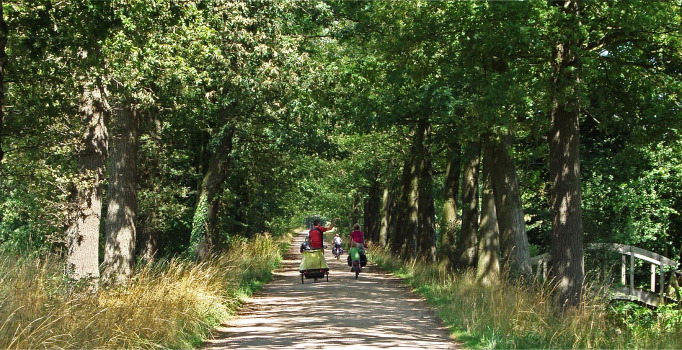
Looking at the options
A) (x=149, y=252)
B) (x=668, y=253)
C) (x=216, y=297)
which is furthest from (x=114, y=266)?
(x=668, y=253)

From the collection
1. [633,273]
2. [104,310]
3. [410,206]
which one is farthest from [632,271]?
[104,310]

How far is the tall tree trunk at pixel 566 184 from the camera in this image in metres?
13.7

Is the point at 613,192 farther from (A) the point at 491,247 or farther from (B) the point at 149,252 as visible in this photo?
(B) the point at 149,252

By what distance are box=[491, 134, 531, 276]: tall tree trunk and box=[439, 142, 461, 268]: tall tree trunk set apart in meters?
6.69

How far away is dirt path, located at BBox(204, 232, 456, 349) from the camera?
36.5ft

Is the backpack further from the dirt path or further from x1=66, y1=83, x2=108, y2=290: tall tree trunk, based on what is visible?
x1=66, y1=83, x2=108, y2=290: tall tree trunk

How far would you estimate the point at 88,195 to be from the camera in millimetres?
14000

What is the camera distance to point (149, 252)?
21734mm

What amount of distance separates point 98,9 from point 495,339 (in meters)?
7.04

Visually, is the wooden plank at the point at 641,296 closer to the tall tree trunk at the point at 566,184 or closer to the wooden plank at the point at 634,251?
the wooden plank at the point at 634,251

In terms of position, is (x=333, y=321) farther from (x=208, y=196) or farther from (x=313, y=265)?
(x=313, y=265)

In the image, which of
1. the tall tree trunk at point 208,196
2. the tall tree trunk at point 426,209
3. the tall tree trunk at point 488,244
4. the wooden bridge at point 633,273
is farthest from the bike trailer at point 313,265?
the wooden bridge at point 633,273

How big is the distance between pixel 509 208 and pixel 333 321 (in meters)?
5.77

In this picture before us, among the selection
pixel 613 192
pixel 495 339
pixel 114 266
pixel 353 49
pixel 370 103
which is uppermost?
pixel 353 49
